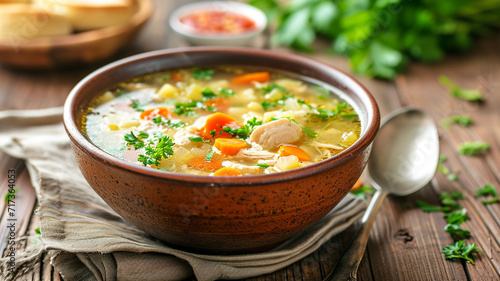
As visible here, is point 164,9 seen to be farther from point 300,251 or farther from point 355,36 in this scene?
point 300,251

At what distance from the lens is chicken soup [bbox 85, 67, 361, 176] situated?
7.00 feet

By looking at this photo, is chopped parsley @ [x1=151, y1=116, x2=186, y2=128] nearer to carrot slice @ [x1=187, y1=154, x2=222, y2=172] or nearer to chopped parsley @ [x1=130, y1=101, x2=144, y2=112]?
chopped parsley @ [x1=130, y1=101, x2=144, y2=112]

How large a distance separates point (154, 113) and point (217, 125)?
1.17 feet

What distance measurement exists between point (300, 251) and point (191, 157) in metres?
0.59

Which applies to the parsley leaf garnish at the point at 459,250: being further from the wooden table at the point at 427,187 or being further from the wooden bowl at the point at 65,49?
the wooden bowl at the point at 65,49

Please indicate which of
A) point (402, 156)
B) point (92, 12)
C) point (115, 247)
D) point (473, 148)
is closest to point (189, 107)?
point (115, 247)

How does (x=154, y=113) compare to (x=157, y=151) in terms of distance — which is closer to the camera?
(x=157, y=151)

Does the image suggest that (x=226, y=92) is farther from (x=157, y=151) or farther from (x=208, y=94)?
(x=157, y=151)

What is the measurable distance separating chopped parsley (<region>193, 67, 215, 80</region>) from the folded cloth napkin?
82 centimetres

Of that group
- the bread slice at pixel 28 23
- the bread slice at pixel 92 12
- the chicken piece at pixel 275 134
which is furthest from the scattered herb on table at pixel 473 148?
the bread slice at pixel 28 23

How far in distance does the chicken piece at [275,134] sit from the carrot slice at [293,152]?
3 cm

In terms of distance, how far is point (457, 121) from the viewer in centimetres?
353

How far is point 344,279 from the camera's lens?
2043mm

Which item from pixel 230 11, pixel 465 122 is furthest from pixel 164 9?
pixel 465 122
